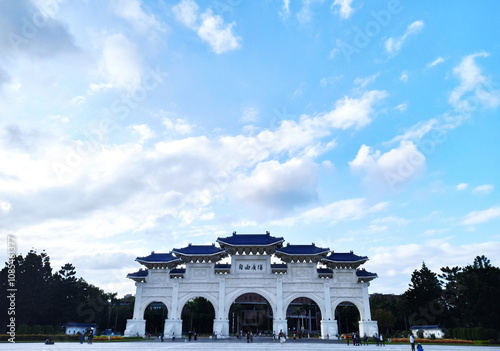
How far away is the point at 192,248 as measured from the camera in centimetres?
3666

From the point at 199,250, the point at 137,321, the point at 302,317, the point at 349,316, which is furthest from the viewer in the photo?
the point at 302,317

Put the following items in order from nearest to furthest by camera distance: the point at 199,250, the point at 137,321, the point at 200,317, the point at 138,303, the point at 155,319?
1. the point at 137,321
2. the point at 138,303
3. the point at 199,250
4. the point at 155,319
5. the point at 200,317

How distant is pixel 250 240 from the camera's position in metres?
35.3

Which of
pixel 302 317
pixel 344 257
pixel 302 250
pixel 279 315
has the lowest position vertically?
pixel 302 317

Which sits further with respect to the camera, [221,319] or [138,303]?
[138,303]

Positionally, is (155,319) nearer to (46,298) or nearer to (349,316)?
(46,298)

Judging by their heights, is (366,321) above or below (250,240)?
below

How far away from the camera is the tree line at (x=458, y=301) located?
1097 inches

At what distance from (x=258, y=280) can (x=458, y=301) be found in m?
20.4

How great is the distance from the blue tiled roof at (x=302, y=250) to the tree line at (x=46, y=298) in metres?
25.3

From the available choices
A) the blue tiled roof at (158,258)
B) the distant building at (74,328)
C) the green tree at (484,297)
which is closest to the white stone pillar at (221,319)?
the blue tiled roof at (158,258)

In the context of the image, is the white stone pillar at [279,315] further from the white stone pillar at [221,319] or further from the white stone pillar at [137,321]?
the white stone pillar at [137,321]

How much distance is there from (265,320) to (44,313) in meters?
38.7

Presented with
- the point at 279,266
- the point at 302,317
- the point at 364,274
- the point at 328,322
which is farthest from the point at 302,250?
the point at 302,317
